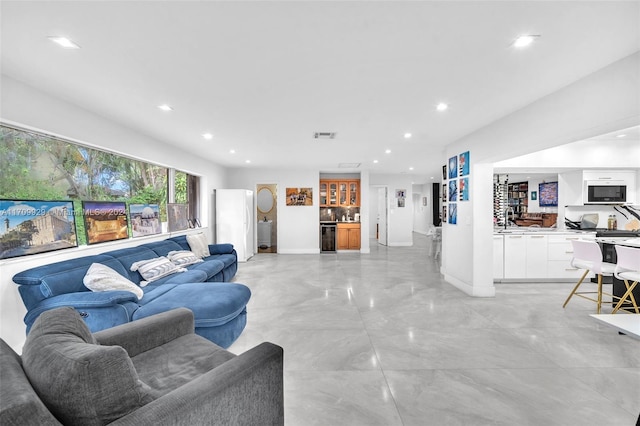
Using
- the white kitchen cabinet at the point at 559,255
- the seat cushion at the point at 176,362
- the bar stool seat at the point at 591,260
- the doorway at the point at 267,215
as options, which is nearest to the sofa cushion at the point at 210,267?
the seat cushion at the point at 176,362

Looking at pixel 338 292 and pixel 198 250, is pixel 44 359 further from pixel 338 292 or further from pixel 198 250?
pixel 198 250

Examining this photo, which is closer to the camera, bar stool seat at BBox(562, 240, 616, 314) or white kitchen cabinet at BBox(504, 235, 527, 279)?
bar stool seat at BBox(562, 240, 616, 314)

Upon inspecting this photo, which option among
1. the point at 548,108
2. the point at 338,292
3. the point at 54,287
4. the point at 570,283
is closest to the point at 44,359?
the point at 54,287

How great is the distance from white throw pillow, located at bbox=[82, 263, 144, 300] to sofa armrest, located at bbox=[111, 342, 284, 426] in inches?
78.9

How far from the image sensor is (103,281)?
106 inches

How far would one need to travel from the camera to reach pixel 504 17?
1683mm

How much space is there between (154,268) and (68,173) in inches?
58.0

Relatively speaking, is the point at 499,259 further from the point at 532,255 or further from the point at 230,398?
the point at 230,398

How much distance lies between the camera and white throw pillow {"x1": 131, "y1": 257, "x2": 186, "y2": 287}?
3.47m

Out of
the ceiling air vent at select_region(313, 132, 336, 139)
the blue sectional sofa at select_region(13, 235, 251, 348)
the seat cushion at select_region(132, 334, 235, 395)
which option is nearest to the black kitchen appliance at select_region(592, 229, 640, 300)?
the ceiling air vent at select_region(313, 132, 336, 139)

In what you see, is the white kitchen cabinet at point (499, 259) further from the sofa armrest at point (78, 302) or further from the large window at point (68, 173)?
the large window at point (68, 173)

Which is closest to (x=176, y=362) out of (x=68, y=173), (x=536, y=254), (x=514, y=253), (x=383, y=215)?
(x=68, y=173)

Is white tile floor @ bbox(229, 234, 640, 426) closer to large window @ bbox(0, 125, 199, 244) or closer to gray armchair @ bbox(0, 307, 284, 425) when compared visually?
gray armchair @ bbox(0, 307, 284, 425)

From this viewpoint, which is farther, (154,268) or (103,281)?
(154,268)
